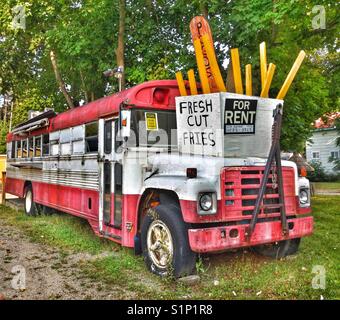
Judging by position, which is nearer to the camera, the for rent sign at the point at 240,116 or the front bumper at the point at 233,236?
the front bumper at the point at 233,236

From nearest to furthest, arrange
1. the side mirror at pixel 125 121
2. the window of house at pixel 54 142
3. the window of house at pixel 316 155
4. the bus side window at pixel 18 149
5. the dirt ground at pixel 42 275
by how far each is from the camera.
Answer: the dirt ground at pixel 42 275 < the side mirror at pixel 125 121 < the window of house at pixel 54 142 < the bus side window at pixel 18 149 < the window of house at pixel 316 155

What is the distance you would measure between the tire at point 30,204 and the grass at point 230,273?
10.4 ft

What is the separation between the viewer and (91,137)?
7121 millimetres

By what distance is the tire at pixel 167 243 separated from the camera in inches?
187

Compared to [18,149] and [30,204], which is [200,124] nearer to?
[30,204]

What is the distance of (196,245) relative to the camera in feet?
14.8

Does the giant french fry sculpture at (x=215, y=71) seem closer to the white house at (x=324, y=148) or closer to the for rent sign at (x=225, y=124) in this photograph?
the for rent sign at (x=225, y=124)

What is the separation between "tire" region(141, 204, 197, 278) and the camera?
4.75 metres

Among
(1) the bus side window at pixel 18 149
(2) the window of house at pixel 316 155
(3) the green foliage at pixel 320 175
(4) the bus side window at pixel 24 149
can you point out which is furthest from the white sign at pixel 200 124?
(2) the window of house at pixel 316 155

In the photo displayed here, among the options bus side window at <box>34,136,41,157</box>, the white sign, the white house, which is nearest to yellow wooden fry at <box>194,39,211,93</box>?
the white sign

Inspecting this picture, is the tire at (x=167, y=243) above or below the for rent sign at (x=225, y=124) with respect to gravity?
below

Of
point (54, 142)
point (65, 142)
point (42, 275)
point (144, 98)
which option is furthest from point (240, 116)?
point (54, 142)

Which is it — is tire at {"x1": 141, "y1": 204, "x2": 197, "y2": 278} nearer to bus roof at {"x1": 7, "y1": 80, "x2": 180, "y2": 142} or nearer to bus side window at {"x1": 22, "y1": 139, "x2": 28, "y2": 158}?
bus roof at {"x1": 7, "y1": 80, "x2": 180, "y2": 142}
